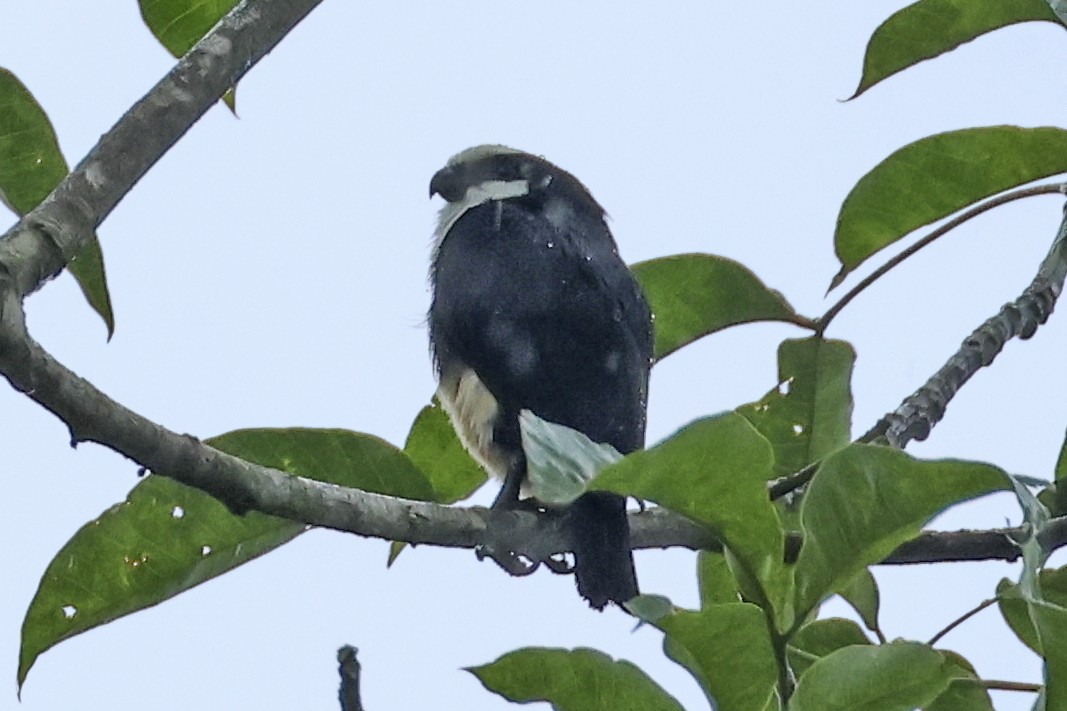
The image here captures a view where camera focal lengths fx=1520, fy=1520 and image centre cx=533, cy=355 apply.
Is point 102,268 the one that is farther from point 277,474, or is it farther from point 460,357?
point 460,357

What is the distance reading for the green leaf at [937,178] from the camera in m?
2.37

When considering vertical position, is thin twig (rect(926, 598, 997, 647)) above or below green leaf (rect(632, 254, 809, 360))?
below

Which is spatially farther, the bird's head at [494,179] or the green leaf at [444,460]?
the bird's head at [494,179]

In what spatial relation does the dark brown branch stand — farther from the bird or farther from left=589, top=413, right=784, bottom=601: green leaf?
the bird

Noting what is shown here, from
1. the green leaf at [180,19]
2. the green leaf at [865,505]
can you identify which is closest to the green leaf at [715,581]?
the green leaf at [865,505]

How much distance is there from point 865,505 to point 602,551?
3.11 feet

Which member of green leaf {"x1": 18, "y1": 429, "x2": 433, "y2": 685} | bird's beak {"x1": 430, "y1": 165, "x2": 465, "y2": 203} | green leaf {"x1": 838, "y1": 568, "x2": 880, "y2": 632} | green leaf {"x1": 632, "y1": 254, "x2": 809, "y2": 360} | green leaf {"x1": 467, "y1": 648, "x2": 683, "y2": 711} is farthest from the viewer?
bird's beak {"x1": 430, "y1": 165, "x2": 465, "y2": 203}

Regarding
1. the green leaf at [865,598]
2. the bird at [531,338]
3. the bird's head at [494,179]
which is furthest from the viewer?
the bird's head at [494,179]

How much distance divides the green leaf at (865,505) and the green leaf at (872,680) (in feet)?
0.27

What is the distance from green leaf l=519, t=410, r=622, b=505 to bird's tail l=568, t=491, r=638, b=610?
0.91 meters

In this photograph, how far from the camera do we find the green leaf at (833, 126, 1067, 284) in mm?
2367

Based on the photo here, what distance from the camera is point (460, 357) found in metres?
2.97

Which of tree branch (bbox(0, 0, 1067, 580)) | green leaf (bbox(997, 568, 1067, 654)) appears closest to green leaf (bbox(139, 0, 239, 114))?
tree branch (bbox(0, 0, 1067, 580))

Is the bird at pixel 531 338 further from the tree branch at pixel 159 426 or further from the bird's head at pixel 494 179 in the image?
the tree branch at pixel 159 426
